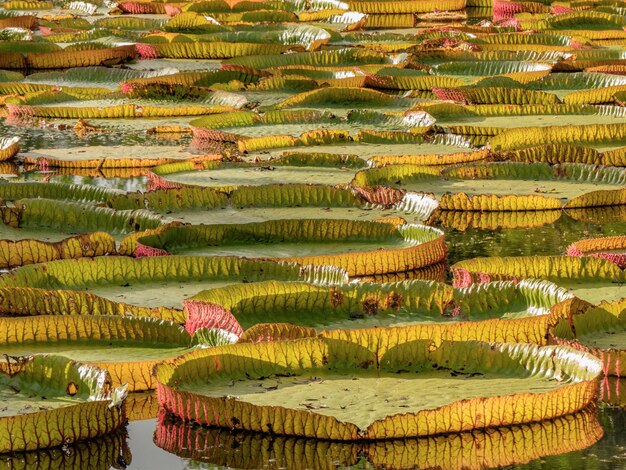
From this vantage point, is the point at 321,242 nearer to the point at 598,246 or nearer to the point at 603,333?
the point at 598,246

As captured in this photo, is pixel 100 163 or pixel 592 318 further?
pixel 100 163

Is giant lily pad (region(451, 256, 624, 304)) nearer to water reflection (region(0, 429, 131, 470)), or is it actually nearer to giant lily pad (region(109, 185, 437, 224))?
giant lily pad (region(109, 185, 437, 224))

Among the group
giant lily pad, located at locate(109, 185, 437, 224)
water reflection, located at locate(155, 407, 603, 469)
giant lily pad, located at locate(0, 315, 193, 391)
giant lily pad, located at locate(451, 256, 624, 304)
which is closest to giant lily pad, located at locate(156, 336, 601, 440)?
water reflection, located at locate(155, 407, 603, 469)

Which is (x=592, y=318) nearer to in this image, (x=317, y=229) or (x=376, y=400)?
(x=376, y=400)

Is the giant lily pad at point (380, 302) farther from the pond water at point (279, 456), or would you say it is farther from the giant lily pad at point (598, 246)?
the giant lily pad at point (598, 246)

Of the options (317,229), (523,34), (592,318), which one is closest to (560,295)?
(592,318)

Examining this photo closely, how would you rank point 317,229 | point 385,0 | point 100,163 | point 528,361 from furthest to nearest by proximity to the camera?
point 385,0, point 100,163, point 317,229, point 528,361
